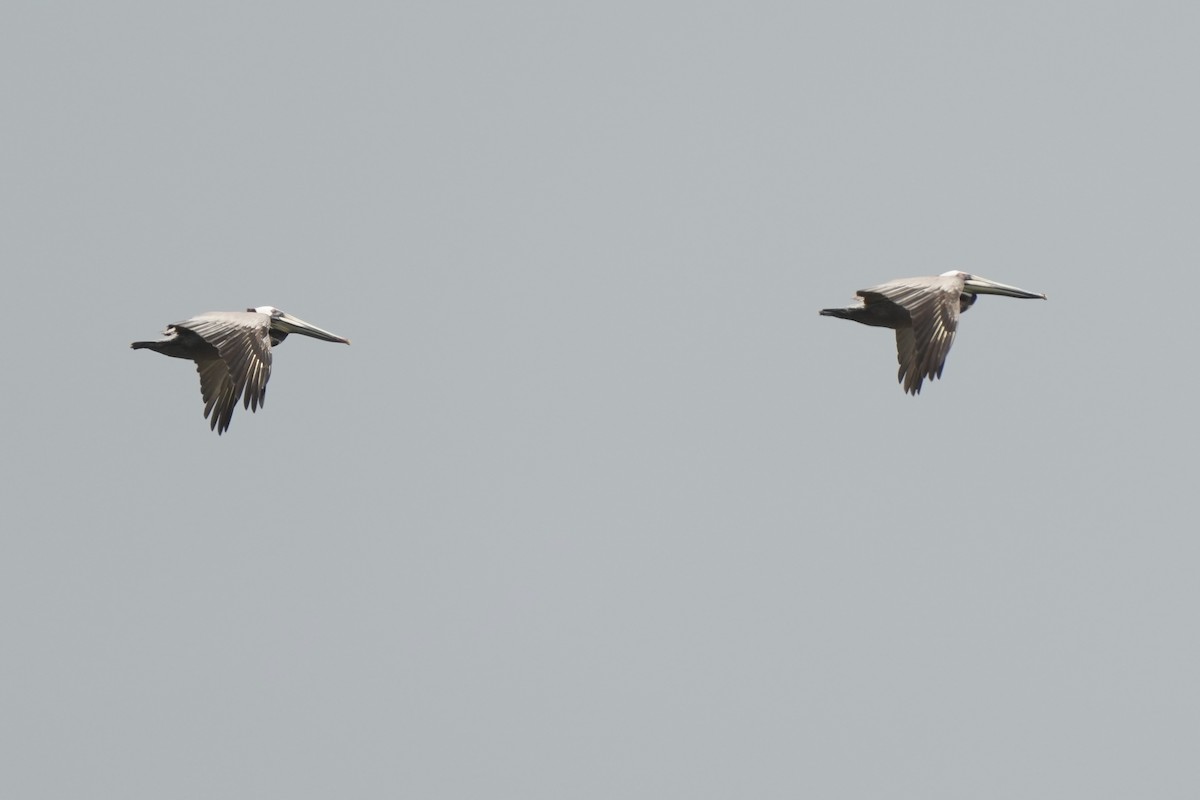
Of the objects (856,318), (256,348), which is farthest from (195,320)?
(856,318)

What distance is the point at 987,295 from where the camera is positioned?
36.8m

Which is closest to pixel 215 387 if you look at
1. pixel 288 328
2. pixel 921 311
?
pixel 288 328

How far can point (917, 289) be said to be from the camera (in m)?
35.4

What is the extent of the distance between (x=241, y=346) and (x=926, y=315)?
27.8 ft

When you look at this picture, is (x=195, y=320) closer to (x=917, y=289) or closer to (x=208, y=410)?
(x=208, y=410)

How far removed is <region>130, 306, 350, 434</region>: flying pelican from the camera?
34.7 m

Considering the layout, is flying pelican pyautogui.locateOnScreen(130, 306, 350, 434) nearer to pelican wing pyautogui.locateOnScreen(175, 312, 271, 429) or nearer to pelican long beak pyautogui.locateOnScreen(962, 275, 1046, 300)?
pelican wing pyautogui.locateOnScreen(175, 312, 271, 429)

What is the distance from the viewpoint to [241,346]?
3478 centimetres

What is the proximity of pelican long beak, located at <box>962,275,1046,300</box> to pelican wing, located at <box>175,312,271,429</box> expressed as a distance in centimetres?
900

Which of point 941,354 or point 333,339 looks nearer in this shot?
point 941,354

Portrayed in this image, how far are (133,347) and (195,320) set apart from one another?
1064 millimetres

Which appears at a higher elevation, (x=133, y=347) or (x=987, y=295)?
(x=987, y=295)

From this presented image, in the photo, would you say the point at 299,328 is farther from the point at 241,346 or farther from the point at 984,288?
the point at 984,288

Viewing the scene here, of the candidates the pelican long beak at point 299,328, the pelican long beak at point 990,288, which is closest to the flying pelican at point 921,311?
the pelican long beak at point 990,288
